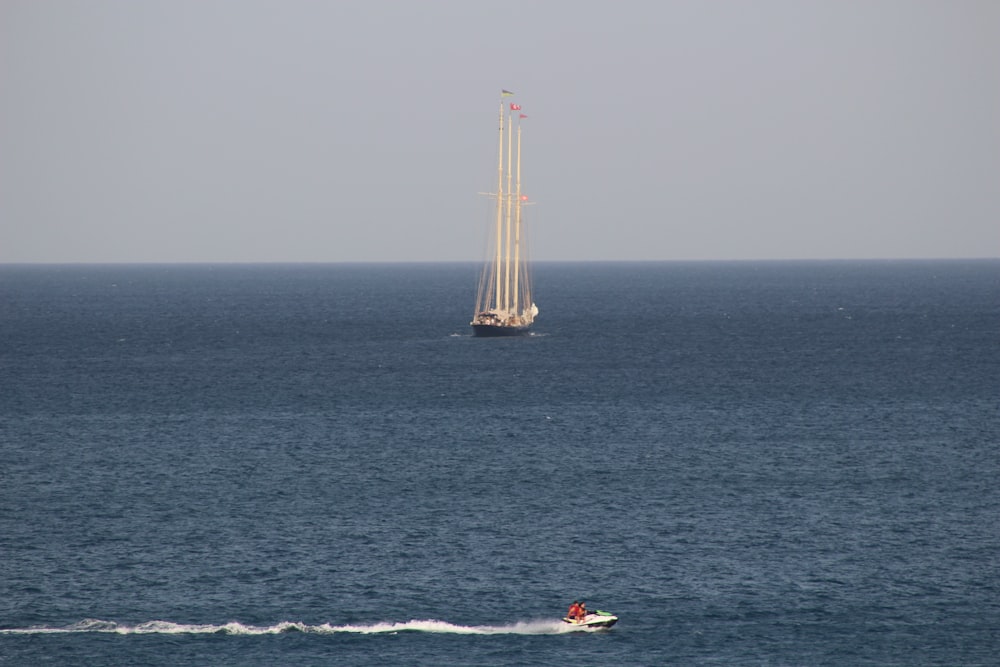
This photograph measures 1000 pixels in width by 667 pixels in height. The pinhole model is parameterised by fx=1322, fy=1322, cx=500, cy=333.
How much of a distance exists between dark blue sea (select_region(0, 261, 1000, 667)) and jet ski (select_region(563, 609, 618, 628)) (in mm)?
520

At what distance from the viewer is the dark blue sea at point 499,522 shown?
64312 millimetres

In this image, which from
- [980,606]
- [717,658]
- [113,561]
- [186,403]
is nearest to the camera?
[717,658]

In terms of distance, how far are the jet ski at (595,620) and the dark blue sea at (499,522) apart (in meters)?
0.52

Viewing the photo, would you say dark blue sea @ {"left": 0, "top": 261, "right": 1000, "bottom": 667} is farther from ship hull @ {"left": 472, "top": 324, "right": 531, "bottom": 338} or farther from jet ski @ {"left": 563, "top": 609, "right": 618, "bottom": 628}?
ship hull @ {"left": 472, "top": 324, "right": 531, "bottom": 338}

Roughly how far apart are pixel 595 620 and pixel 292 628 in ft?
49.0

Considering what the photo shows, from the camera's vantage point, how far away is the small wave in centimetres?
6481

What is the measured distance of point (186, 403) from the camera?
135 meters

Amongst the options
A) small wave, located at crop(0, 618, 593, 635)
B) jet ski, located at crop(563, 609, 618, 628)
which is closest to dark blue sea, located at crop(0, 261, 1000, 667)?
small wave, located at crop(0, 618, 593, 635)

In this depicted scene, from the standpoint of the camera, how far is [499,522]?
84.1m

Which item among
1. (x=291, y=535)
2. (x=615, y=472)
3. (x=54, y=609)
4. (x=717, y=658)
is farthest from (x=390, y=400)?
(x=717, y=658)

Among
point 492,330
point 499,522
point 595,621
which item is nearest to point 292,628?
point 595,621

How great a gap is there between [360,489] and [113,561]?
22.0 meters

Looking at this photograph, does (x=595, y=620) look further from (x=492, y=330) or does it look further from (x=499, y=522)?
(x=492, y=330)

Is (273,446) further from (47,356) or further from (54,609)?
(47,356)
